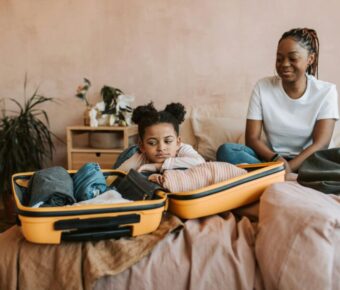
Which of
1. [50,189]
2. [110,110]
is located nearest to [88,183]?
[50,189]

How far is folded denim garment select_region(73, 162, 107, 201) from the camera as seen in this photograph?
2.97ft

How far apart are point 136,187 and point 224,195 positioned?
229mm

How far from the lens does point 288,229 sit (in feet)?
2.30

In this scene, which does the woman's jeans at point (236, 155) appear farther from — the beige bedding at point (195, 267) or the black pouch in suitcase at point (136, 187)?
the beige bedding at point (195, 267)

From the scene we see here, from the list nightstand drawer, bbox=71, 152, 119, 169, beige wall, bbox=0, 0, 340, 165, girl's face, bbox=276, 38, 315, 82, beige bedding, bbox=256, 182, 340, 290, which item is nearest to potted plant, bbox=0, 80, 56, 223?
beige wall, bbox=0, 0, 340, 165

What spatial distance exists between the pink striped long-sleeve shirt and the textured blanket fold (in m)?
0.43

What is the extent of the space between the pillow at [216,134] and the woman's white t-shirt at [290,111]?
0.18 m

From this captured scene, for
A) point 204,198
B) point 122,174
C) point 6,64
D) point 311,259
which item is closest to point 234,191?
point 204,198

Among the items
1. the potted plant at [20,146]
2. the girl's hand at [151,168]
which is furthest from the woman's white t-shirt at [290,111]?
the potted plant at [20,146]

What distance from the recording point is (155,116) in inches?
52.2

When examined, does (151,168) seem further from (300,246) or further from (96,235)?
(300,246)

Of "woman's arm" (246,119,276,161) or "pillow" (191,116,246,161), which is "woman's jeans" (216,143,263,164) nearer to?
"woman's arm" (246,119,276,161)

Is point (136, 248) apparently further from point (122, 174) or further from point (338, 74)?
point (338, 74)

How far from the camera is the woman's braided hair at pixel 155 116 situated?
132 cm
